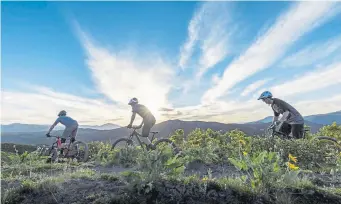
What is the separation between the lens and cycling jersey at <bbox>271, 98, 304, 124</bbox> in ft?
30.4

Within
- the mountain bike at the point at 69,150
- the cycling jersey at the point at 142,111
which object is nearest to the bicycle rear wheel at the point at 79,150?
the mountain bike at the point at 69,150

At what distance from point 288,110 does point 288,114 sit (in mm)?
137

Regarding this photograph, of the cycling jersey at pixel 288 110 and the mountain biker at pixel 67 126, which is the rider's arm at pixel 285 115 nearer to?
the cycling jersey at pixel 288 110

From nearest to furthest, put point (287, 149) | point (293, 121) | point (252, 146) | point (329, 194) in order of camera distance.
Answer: point (329, 194) → point (287, 149) → point (252, 146) → point (293, 121)

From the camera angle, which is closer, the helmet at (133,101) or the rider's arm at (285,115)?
the rider's arm at (285,115)

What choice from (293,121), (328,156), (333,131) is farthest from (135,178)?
(333,131)

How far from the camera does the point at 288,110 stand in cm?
941

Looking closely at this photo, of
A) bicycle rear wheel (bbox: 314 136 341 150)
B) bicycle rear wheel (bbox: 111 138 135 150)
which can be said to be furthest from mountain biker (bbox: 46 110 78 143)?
bicycle rear wheel (bbox: 314 136 341 150)

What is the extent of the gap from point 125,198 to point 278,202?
1.74 meters

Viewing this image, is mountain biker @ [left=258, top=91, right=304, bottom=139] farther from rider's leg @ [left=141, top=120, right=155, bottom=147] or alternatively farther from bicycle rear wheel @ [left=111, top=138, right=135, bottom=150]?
bicycle rear wheel @ [left=111, top=138, right=135, bottom=150]

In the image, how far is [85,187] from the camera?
4.14 meters

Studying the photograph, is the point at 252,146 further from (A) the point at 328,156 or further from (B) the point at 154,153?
(B) the point at 154,153

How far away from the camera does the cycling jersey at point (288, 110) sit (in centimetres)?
927

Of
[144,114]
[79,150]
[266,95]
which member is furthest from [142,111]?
[266,95]
